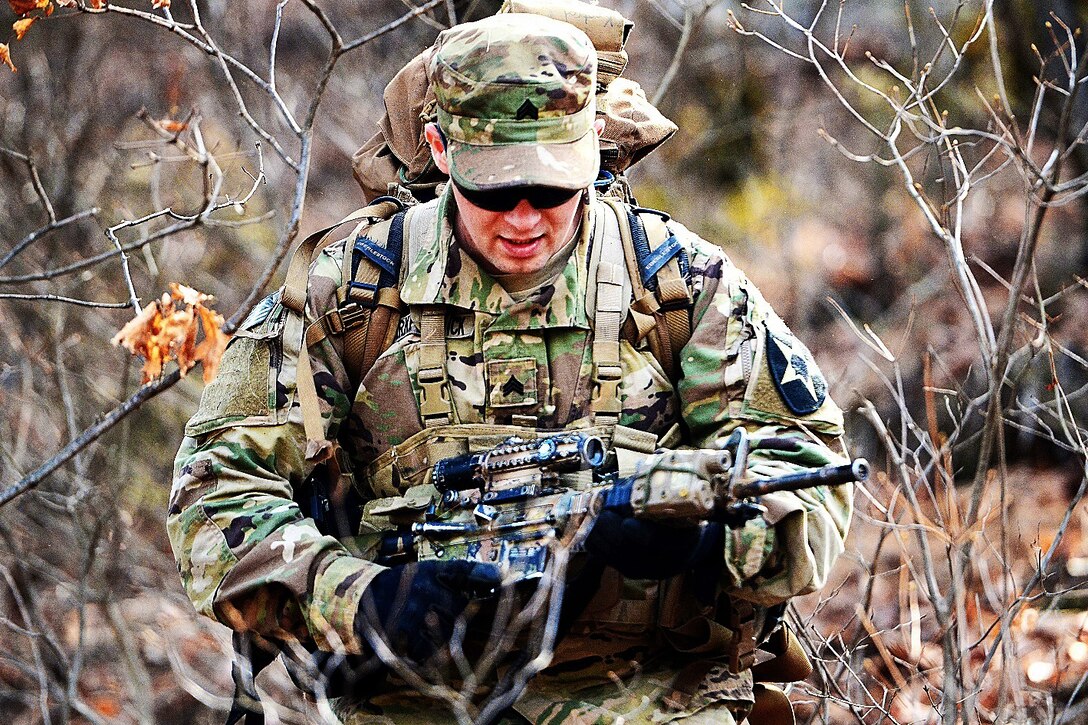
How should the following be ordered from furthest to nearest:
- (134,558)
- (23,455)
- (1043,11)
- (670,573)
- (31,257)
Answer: (1043,11), (31,257), (23,455), (134,558), (670,573)

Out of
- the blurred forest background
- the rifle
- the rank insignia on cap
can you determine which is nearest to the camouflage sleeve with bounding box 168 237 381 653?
the rifle

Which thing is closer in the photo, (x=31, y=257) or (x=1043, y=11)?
(x=31, y=257)

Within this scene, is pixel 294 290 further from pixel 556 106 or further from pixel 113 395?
pixel 113 395

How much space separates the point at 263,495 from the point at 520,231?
0.92 meters

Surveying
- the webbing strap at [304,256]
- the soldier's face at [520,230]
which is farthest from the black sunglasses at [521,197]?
the webbing strap at [304,256]

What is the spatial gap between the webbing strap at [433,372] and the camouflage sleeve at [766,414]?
60 cm

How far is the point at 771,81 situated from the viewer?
1038cm

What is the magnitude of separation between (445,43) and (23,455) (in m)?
4.65

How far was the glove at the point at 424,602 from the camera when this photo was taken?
12.4ft

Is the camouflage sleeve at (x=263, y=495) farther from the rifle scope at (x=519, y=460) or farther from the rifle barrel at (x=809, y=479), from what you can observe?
the rifle barrel at (x=809, y=479)


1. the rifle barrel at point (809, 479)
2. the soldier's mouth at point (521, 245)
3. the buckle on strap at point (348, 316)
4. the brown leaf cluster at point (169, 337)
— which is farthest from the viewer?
the buckle on strap at point (348, 316)

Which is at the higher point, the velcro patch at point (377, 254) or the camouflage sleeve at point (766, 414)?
the velcro patch at point (377, 254)

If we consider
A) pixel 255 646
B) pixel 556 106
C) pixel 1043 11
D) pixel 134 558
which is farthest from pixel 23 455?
pixel 1043 11

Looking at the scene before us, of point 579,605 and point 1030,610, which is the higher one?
point 579,605
